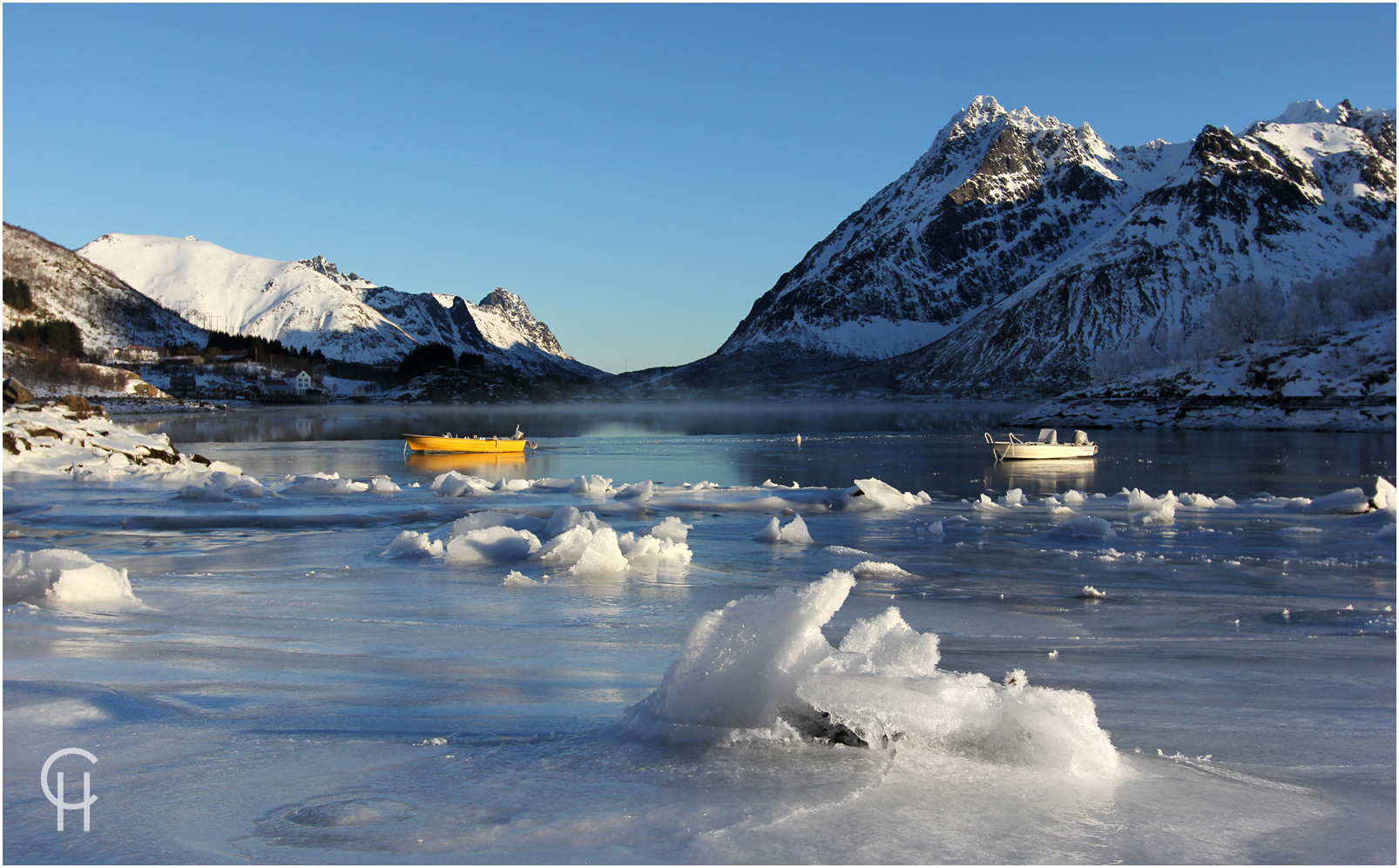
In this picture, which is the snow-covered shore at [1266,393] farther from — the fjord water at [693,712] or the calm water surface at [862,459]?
Result: the fjord water at [693,712]

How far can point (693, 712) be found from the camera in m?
5.64

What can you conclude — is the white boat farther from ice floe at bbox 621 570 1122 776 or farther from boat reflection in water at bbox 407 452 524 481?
ice floe at bbox 621 570 1122 776

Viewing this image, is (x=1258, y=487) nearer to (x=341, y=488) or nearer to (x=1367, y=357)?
Result: (x=341, y=488)

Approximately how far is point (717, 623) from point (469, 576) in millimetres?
7887

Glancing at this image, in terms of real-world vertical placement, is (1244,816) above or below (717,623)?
below

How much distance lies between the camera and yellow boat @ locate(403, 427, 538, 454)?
5738 centimetres

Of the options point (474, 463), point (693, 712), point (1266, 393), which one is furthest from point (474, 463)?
point (1266, 393)

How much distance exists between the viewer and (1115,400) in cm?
11200

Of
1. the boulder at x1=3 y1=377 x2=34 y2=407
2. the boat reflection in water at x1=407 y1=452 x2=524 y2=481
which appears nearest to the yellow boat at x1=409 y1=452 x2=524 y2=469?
the boat reflection in water at x1=407 y1=452 x2=524 y2=481

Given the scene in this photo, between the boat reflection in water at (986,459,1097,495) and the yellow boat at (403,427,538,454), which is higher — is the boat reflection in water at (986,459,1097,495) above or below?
below

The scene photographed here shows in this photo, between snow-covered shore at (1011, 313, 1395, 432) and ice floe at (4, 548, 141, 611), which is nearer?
ice floe at (4, 548, 141, 611)

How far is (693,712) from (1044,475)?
38.9m

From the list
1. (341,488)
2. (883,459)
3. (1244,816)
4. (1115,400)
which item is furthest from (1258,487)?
(1115,400)

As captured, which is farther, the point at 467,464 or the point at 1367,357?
the point at 1367,357
